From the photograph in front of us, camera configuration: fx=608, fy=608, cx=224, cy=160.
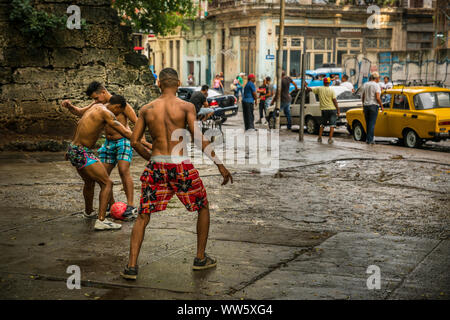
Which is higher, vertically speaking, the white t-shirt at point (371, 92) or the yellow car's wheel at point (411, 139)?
the white t-shirt at point (371, 92)

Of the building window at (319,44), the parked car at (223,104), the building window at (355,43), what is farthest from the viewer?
the building window at (355,43)

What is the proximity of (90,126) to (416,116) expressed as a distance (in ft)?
33.5

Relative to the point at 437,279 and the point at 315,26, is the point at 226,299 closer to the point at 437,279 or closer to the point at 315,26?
the point at 437,279

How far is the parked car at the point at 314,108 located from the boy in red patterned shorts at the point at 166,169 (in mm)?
14111

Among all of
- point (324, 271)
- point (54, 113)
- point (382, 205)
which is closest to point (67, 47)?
point (54, 113)

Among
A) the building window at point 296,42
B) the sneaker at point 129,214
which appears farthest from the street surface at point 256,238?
the building window at point 296,42

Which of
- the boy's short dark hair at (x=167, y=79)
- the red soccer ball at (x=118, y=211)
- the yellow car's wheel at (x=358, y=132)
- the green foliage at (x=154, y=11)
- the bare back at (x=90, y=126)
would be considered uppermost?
the green foliage at (x=154, y=11)

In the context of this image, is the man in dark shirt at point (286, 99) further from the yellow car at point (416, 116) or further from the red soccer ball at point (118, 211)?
the red soccer ball at point (118, 211)

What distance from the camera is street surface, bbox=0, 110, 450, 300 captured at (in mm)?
5113

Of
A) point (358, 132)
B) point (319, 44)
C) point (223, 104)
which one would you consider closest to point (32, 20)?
point (358, 132)

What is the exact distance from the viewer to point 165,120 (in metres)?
5.47

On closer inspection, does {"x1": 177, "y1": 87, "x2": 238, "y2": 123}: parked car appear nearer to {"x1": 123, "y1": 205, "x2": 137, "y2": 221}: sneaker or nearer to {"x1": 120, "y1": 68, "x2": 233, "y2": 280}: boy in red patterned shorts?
{"x1": 123, "y1": 205, "x2": 137, "y2": 221}: sneaker

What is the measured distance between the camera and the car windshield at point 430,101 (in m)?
15.2

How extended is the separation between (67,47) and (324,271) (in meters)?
9.99
